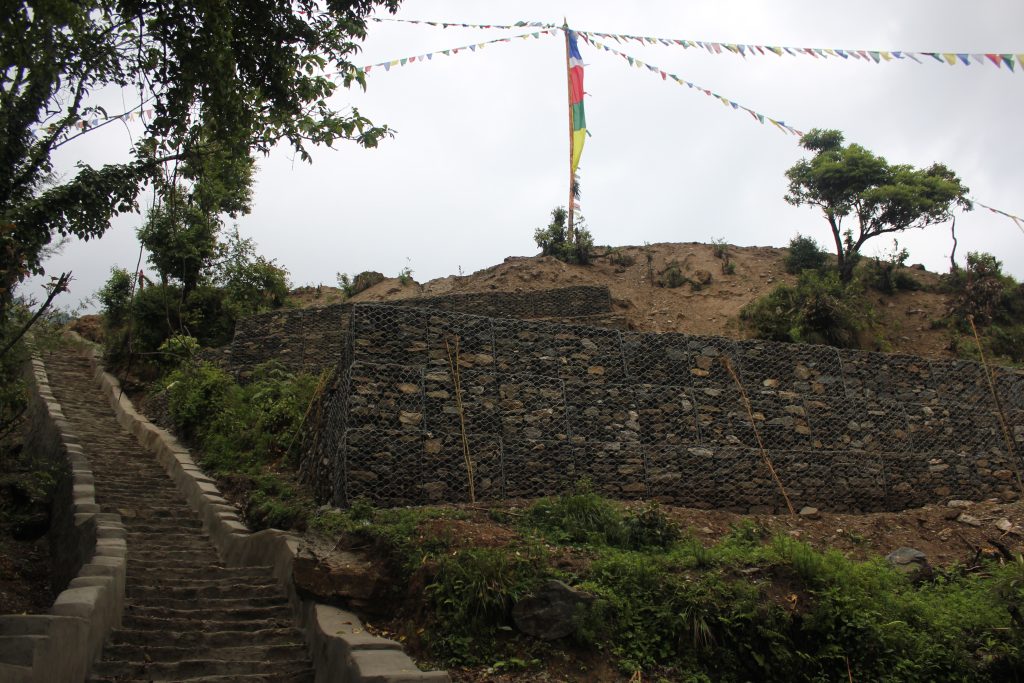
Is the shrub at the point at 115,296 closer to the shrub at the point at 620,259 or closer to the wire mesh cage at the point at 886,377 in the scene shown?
the shrub at the point at 620,259

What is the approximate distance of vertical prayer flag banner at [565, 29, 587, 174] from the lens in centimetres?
2016

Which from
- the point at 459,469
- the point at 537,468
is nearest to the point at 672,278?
the point at 537,468

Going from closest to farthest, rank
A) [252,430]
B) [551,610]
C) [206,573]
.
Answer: [551,610], [206,573], [252,430]

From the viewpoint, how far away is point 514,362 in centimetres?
786

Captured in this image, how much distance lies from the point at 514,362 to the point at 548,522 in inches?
75.9

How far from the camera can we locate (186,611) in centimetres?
602

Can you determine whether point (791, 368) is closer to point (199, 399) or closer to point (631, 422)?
point (631, 422)

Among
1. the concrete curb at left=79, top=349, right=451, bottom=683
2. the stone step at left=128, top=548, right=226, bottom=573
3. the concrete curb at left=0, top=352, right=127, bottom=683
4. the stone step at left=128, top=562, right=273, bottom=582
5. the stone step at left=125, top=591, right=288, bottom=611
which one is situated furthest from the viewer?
the stone step at left=128, top=548, right=226, bottom=573

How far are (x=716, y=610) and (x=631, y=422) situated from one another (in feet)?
9.93

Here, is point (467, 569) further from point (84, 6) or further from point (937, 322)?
point (937, 322)

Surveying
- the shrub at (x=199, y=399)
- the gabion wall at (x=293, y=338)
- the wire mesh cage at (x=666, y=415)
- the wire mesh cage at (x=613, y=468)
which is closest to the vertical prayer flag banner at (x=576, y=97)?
the gabion wall at (x=293, y=338)

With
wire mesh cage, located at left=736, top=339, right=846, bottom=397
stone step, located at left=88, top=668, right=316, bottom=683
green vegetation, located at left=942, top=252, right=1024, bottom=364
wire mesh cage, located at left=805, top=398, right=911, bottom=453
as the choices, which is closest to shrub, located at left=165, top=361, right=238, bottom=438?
stone step, located at left=88, top=668, right=316, bottom=683

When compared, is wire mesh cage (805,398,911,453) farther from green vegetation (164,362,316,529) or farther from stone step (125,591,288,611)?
stone step (125,591,288,611)

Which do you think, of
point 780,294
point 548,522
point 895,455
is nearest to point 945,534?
point 895,455
